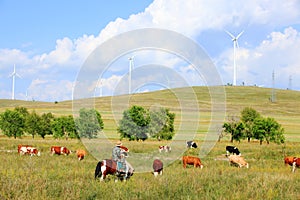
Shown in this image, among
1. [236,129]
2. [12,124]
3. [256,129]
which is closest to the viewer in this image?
[256,129]

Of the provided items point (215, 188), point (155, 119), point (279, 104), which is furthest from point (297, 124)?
point (215, 188)

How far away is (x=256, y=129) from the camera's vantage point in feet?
218

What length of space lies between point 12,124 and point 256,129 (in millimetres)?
42610

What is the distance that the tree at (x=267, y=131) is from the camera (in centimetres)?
6558

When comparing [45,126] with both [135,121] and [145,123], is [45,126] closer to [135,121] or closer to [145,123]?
[135,121]

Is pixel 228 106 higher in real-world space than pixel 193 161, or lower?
higher

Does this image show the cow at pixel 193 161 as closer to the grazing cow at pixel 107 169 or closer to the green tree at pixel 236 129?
the grazing cow at pixel 107 169

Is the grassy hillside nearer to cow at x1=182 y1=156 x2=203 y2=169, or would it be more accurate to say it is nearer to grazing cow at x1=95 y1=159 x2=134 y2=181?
cow at x1=182 y1=156 x2=203 y2=169

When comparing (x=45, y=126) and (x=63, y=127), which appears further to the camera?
(x=45, y=126)

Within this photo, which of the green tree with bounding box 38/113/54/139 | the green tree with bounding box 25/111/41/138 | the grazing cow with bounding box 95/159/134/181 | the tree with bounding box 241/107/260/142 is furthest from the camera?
the green tree with bounding box 38/113/54/139

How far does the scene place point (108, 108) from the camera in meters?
119

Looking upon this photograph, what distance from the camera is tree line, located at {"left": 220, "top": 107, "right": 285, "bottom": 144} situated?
216 feet

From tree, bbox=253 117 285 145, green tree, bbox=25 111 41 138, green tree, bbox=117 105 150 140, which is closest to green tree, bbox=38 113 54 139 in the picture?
green tree, bbox=25 111 41 138

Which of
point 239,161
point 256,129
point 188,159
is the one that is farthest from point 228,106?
point 188,159
